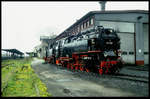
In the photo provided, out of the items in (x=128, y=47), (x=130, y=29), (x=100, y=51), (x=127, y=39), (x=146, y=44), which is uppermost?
(x=130, y=29)

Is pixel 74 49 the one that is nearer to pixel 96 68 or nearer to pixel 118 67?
pixel 96 68

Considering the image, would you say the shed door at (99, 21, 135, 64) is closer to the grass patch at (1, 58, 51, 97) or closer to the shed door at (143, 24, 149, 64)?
the shed door at (143, 24, 149, 64)

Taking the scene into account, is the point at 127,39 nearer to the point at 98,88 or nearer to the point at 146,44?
the point at 146,44

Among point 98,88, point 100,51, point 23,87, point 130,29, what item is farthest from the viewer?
point 130,29

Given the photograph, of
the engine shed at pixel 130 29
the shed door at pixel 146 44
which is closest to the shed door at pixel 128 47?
the engine shed at pixel 130 29

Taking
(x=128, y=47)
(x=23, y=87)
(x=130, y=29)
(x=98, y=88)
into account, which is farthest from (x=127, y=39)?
(x=23, y=87)

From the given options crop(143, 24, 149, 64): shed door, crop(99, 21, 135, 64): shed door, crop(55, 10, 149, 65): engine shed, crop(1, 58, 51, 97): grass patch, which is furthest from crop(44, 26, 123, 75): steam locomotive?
crop(143, 24, 149, 64): shed door

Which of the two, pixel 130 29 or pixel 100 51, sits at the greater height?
pixel 130 29

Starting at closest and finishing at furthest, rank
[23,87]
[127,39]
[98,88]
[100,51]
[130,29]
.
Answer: [98,88]
[23,87]
[100,51]
[127,39]
[130,29]

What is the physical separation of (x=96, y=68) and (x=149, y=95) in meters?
7.60

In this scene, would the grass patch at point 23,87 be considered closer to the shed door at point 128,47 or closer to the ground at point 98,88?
the ground at point 98,88

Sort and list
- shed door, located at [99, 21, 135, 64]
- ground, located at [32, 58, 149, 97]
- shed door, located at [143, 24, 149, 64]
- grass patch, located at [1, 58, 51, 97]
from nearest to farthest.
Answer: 1. ground, located at [32, 58, 149, 97]
2. grass patch, located at [1, 58, 51, 97]
3. shed door, located at [99, 21, 135, 64]
4. shed door, located at [143, 24, 149, 64]

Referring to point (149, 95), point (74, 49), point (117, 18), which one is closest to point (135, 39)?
point (117, 18)

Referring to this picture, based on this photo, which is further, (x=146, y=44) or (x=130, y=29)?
(x=146, y=44)
